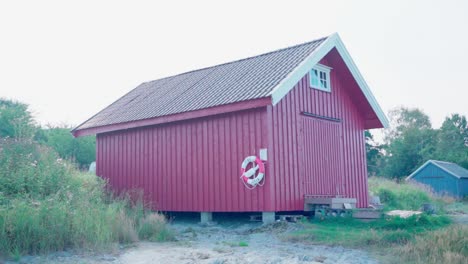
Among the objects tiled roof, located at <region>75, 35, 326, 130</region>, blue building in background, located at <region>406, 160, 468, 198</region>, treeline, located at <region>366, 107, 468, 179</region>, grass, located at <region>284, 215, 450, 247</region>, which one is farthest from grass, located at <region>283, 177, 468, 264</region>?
treeline, located at <region>366, 107, 468, 179</region>

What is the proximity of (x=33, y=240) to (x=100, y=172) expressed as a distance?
31.1 feet

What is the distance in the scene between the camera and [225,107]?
512 inches

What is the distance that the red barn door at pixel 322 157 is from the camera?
1418 cm

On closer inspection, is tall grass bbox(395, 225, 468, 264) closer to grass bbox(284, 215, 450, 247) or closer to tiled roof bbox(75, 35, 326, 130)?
grass bbox(284, 215, 450, 247)

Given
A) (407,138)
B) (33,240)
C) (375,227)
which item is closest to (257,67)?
(375,227)

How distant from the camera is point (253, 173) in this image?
12.8m

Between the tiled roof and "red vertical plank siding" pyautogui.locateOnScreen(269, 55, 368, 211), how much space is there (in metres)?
0.83

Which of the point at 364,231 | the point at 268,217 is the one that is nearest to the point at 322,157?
the point at 268,217

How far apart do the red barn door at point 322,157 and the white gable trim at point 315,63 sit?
4.73 feet

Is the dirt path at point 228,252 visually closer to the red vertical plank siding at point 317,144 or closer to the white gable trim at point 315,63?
the red vertical plank siding at point 317,144

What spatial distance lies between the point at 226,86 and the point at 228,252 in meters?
6.76

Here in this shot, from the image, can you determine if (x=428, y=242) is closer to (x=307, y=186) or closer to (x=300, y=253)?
(x=300, y=253)

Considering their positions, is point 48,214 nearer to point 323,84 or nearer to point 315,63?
point 315,63

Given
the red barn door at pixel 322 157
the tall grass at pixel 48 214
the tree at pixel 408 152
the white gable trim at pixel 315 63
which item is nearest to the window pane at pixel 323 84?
the white gable trim at pixel 315 63
